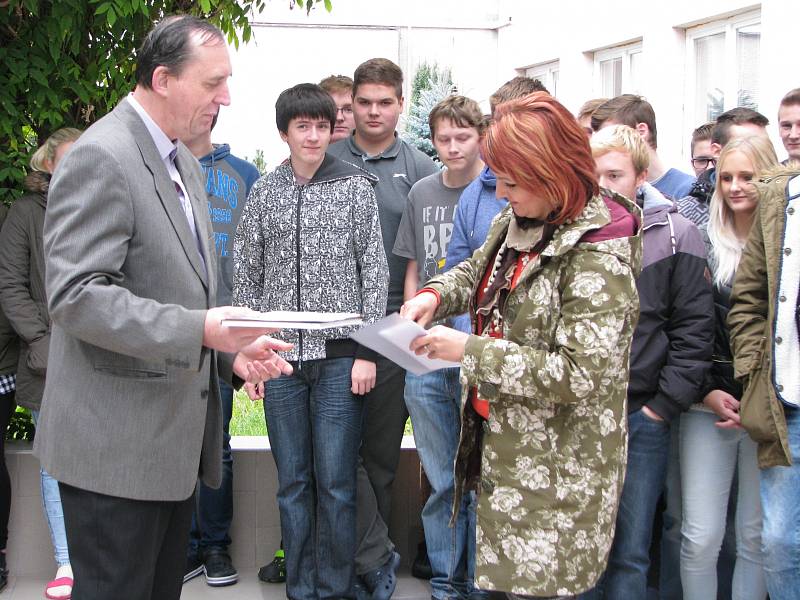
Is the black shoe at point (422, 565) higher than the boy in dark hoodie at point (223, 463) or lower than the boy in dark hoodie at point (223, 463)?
lower

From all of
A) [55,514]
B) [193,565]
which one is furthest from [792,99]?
[55,514]

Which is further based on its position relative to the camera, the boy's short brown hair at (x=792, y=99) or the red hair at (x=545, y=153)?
the boy's short brown hair at (x=792, y=99)

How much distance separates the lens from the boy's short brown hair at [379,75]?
5191mm

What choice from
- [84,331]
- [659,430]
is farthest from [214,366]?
[659,430]

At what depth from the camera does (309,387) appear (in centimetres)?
450

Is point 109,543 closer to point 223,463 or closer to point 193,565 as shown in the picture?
point 223,463

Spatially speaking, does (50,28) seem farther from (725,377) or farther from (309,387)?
(725,377)

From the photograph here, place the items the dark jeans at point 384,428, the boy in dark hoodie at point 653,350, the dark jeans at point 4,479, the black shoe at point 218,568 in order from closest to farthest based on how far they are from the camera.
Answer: the boy in dark hoodie at point 653,350
the dark jeans at point 384,428
the dark jeans at point 4,479
the black shoe at point 218,568

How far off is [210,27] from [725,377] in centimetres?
240

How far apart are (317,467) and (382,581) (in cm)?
74

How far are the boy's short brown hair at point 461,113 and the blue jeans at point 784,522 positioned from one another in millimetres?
1957

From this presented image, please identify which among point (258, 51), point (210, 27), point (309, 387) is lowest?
point (309, 387)

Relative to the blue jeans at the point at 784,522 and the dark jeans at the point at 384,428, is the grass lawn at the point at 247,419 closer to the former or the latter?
the dark jeans at the point at 384,428

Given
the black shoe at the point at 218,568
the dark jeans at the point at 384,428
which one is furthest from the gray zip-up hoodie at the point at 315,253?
the black shoe at the point at 218,568
